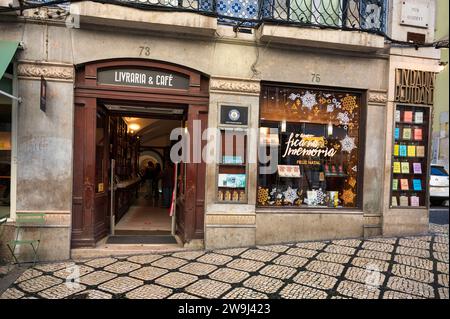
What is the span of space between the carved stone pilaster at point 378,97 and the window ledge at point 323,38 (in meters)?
0.90

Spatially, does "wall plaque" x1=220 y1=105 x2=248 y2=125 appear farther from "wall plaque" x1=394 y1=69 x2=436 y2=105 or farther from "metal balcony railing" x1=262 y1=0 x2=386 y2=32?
"wall plaque" x1=394 y1=69 x2=436 y2=105

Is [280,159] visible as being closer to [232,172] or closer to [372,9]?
[232,172]

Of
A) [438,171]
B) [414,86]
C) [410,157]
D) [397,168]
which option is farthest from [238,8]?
[438,171]

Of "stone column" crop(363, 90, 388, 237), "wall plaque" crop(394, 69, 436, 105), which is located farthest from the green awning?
"wall plaque" crop(394, 69, 436, 105)

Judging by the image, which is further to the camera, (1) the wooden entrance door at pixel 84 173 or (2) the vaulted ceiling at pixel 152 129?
(2) the vaulted ceiling at pixel 152 129

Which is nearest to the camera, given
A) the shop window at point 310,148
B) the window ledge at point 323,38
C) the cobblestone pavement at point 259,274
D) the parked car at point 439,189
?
the cobblestone pavement at point 259,274

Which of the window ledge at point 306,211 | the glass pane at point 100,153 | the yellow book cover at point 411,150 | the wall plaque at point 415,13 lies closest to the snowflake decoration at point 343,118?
the yellow book cover at point 411,150

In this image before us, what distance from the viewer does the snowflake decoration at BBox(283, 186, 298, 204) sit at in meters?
6.58

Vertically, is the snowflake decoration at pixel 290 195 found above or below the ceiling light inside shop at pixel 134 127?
below

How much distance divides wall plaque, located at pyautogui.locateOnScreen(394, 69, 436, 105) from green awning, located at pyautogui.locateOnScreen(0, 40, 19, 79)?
719 centimetres

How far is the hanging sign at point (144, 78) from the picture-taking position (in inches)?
222

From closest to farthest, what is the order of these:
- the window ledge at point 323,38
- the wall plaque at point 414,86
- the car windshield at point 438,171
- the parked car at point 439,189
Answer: the window ledge at point 323,38, the wall plaque at point 414,86, the parked car at point 439,189, the car windshield at point 438,171

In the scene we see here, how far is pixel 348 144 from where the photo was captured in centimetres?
683

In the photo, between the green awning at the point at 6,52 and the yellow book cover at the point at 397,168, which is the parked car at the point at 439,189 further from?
the green awning at the point at 6,52
